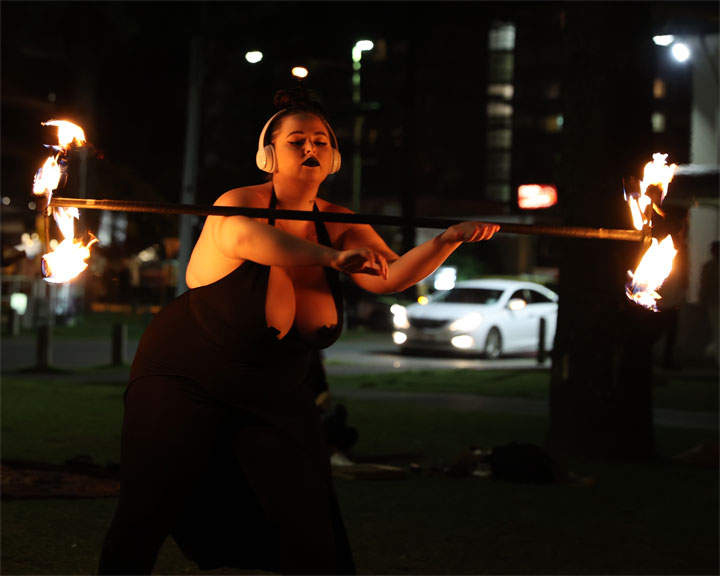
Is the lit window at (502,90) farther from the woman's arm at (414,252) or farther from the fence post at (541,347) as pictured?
the woman's arm at (414,252)

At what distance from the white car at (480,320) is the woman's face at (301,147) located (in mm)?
18669

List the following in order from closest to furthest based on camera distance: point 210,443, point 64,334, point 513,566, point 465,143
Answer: point 210,443 → point 513,566 → point 64,334 → point 465,143

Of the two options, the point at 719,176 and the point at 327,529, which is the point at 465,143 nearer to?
the point at 719,176

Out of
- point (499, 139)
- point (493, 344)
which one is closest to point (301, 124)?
point (493, 344)

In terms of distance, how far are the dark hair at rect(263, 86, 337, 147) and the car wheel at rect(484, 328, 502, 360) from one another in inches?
762

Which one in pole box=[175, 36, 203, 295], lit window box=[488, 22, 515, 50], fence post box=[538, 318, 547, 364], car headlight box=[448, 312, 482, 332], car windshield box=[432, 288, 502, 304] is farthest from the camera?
lit window box=[488, 22, 515, 50]

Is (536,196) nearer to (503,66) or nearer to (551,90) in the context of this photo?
(503,66)

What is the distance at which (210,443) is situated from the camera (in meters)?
3.63

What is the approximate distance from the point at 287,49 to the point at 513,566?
2896 centimetres

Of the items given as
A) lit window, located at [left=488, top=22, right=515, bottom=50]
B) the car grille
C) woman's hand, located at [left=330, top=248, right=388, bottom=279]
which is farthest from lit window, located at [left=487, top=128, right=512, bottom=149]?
woman's hand, located at [left=330, top=248, right=388, bottom=279]

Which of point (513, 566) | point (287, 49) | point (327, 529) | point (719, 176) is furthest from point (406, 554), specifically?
point (287, 49)

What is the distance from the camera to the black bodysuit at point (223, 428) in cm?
360

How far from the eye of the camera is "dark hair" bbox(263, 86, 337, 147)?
381 cm

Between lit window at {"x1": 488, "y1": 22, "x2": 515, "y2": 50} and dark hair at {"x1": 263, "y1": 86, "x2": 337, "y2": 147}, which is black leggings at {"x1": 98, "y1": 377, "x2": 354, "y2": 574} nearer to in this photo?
dark hair at {"x1": 263, "y1": 86, "x2": 337, "y2": 147}
